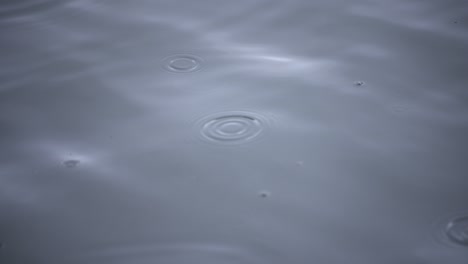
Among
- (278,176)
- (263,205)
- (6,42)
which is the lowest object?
(263,205)

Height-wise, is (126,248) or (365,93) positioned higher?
(365,93)

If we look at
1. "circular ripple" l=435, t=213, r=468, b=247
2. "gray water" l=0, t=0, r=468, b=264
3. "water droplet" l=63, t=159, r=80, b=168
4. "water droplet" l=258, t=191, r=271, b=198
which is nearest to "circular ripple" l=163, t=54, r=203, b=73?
"gray water" l=0, t=0, r=468, b=264

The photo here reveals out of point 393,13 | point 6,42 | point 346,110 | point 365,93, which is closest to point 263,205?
point 346,110

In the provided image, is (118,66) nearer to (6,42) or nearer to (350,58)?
(6,42)

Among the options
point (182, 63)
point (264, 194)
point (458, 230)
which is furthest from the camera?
point (182, 63)

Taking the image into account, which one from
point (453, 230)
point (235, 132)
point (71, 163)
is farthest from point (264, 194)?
point (71, 163)

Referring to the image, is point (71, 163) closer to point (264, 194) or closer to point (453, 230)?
point (264, 194)

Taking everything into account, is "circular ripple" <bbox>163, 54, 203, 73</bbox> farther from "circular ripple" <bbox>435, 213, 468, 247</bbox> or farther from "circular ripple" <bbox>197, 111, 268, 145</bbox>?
"circular ripple" <bbox>435, 213, 468, 247</bbox>
